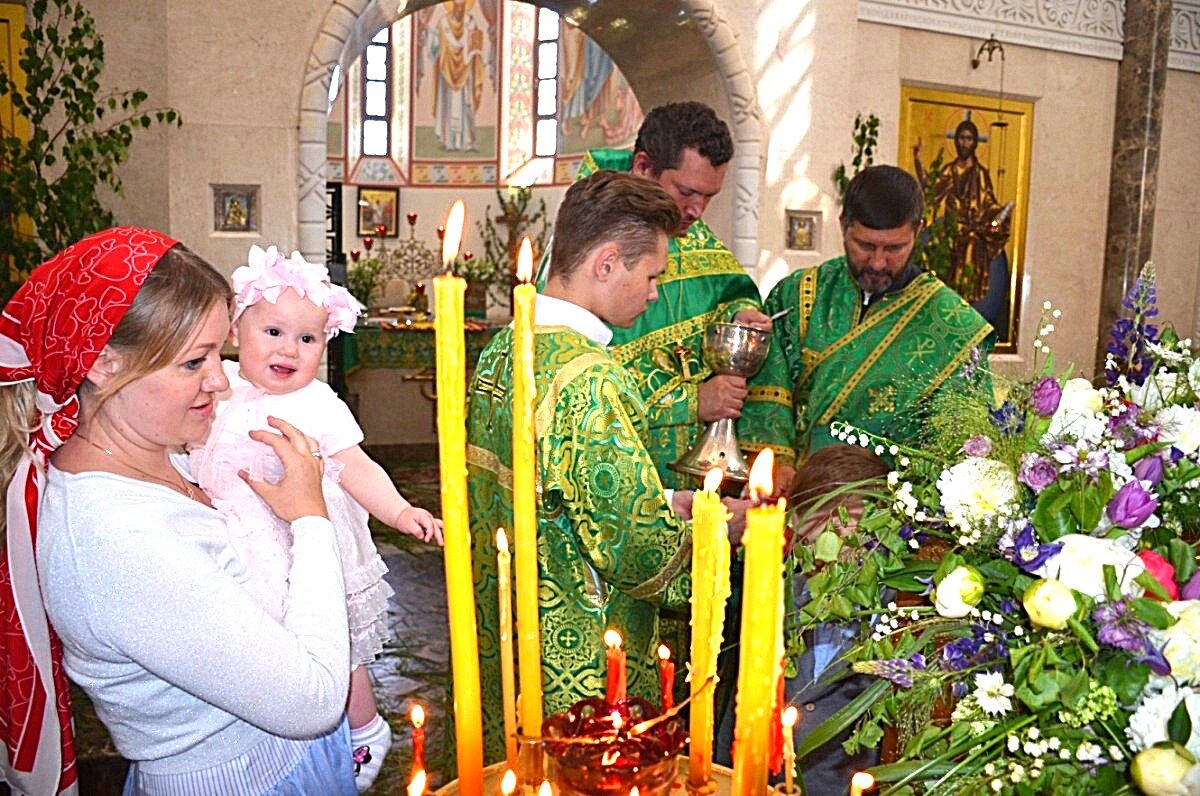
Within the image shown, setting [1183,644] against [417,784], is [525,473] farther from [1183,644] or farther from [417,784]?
[1183,644]

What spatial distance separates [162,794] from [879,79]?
6.60 meters

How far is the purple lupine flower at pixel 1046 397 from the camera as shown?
1368mm

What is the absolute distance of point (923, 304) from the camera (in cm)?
345

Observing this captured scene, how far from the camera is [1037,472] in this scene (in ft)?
4.04

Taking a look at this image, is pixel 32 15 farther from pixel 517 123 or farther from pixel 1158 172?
pixel 517 123

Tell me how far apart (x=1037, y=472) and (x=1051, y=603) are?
0.20m

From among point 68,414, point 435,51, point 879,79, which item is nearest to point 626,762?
point 68,414

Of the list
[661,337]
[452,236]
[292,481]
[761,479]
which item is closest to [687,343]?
[661,337]

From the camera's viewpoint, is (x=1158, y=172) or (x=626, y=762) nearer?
(x=626, y=762)

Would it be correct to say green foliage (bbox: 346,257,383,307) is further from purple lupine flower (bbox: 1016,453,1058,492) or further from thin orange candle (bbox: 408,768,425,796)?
thin orange candle (bbox: 408,768,425,796)

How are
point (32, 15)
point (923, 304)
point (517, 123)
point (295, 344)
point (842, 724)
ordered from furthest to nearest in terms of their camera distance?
point (517, 123) < point (32, 15) < point (923, 304) < point (295, 344) < point (842, 724)

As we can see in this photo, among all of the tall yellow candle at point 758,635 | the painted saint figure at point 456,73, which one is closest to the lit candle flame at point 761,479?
the tall yellow candle at point 758,635

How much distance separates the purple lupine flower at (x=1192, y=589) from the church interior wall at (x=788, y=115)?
5.07 metres

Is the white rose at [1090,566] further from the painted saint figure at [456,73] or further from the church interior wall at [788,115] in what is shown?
the painted saint figure at [456,73]
